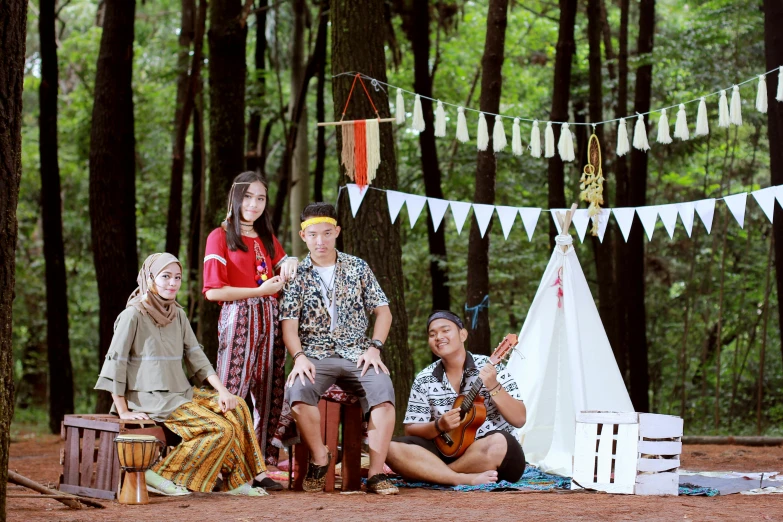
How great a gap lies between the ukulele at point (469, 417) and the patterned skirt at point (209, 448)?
1.00 m

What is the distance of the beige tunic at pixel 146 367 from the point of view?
176 inches

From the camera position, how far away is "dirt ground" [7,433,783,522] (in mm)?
3705

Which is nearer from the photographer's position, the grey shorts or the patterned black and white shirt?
the grey shorts

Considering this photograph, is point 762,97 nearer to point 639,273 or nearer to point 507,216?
point 507,216

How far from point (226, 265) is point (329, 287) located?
0.55 metres

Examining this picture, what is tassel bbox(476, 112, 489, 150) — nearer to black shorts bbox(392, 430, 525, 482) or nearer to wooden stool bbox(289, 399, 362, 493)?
black shorts bbox(392, 430, 525, 482)

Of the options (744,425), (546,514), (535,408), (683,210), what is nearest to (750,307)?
(744,425)

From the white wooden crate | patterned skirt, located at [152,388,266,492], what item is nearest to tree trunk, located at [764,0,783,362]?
the white wooden crate

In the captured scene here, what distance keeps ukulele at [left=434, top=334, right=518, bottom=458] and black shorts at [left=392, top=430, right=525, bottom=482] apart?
0.06 meters

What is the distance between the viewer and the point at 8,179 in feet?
10.5

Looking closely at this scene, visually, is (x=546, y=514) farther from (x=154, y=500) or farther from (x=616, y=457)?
(x=154, y=500)

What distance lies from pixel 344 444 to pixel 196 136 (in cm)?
889

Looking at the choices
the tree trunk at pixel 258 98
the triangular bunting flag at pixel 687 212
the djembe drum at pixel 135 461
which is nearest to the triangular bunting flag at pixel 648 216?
the triangular bunting flag at pixel 687 212

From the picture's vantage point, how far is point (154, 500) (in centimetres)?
431
